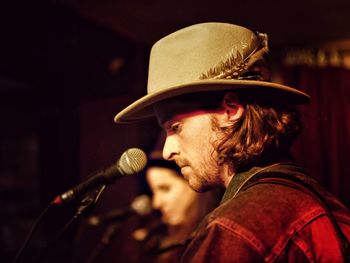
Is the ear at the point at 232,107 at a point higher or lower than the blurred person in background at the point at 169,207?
higher

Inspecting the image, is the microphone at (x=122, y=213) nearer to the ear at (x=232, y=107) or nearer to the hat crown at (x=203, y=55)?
the hat crown at (x=203, y=55)

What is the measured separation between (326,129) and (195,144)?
8.73 feet

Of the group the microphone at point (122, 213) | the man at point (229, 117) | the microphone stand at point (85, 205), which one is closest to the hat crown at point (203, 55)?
the man at point (229, 117)

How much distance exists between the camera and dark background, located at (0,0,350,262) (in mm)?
3439

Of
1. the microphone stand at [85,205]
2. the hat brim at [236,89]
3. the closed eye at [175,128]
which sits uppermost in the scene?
the hat brim at [236,89]

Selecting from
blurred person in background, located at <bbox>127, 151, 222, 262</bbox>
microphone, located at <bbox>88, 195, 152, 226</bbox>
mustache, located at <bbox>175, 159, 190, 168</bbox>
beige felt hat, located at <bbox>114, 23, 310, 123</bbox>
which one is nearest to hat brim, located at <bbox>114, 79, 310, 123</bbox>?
beige felt hat, located at <bbox>114, 23, 310, 123</bbox>

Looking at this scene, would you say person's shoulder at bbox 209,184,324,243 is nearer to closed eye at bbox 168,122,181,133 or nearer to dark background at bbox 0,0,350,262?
closed eye at bbox 168,122,181,133

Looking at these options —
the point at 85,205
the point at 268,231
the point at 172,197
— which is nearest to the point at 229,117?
the point at 268,231

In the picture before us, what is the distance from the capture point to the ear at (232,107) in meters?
1.55

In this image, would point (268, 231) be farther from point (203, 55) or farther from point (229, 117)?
point (203, 55)

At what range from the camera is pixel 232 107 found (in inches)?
61.5

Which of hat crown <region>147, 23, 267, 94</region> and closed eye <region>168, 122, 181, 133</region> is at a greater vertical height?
hat crown <region>147, 23, 267, 94</region>

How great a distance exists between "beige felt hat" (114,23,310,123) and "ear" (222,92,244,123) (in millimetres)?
44

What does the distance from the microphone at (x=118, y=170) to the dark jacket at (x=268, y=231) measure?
1.59ft
